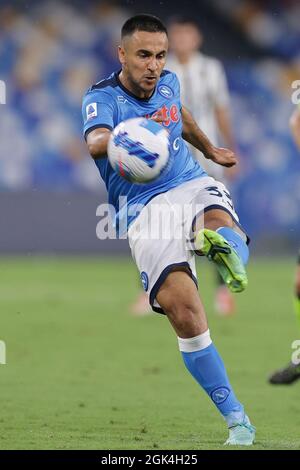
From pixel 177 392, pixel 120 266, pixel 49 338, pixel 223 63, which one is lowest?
pixel 177 392

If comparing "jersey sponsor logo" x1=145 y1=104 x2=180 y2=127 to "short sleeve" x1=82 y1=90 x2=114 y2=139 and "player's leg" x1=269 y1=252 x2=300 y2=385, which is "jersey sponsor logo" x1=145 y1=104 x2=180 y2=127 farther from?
"player's leg" x1=269 y1=252 x2=300 y2=385

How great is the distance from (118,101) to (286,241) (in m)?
13.3

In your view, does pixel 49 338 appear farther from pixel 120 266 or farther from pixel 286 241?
pixel 286 241

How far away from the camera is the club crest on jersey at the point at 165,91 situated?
5.82m

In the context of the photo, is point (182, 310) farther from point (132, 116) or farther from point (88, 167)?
point (88, 167)

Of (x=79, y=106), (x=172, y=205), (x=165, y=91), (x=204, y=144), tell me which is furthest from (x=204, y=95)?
(x=79, y=106)

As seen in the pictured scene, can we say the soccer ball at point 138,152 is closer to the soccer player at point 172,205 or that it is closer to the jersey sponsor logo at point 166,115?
the soccer player at point 172,205

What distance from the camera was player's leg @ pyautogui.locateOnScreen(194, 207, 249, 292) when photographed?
16.4 ft

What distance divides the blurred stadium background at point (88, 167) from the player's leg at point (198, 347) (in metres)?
3.88

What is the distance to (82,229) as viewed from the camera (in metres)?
17.4

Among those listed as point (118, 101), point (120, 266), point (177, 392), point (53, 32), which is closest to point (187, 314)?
point (118, 101)

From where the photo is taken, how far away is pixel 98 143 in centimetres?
507

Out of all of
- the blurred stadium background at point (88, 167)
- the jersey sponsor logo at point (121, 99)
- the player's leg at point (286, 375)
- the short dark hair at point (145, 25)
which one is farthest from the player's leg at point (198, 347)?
the blurred stadium background at point (88, 167)

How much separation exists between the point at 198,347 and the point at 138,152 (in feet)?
3.43
